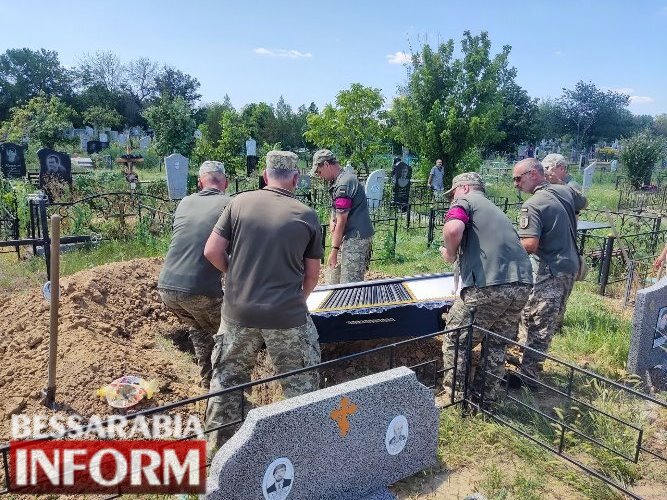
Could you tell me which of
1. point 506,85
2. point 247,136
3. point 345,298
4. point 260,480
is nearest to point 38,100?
point 247,136

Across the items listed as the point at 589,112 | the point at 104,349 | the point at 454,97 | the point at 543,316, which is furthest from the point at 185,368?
the point at 589,112

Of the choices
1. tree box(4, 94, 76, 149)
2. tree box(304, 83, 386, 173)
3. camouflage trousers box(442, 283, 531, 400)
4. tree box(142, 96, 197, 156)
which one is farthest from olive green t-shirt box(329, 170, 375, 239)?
tree box(4, 94, 76, 149)

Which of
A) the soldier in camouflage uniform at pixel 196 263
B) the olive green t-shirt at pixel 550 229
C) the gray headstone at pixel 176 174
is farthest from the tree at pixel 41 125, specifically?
the olive green t-shirt at pixel 550 229

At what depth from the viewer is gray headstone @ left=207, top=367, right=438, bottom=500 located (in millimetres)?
2094

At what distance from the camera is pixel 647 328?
13.1ft

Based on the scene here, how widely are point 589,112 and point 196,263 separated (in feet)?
176

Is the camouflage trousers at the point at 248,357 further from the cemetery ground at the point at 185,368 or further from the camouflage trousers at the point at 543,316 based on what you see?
the camouflage trousers at the point at 543,316

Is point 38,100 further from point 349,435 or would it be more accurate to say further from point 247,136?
point 349,435

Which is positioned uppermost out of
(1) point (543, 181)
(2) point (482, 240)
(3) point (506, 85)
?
(3) point (506, 85)

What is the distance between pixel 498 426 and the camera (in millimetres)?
3217

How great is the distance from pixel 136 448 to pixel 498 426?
7.24 feet

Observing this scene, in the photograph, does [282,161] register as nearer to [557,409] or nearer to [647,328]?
[557,409]

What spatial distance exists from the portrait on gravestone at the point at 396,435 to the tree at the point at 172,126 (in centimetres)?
1987

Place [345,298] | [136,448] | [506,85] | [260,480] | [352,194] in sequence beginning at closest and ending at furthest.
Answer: [260,480], [136,448], [345,298], [352,194], [506,85]
